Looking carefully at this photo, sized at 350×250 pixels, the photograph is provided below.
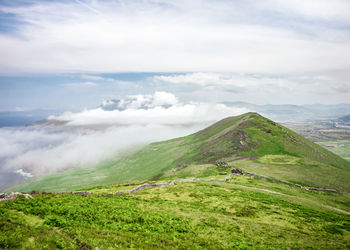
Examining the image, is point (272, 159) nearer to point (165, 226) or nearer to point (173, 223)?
point (173, 223)

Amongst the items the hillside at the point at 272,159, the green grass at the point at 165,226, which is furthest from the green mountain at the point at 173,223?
the hillside at the point at 272,159

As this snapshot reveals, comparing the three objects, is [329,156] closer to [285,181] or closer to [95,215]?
[285,181]

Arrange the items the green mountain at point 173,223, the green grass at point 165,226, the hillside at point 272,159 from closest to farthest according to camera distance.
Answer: the green grass at point 165,226
the green mountain at point 173,223
the hillside at point 272,159

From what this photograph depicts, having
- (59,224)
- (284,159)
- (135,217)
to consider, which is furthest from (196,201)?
(284,159)

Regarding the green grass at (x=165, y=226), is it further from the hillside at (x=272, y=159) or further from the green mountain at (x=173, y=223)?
the hillside at (x=272, y=159)

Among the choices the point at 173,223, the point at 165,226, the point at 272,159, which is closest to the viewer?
the point at 165,226

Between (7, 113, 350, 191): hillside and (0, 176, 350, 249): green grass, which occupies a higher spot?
(0, 176, 350, 249): green grass

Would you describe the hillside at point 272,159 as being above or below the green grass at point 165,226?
below

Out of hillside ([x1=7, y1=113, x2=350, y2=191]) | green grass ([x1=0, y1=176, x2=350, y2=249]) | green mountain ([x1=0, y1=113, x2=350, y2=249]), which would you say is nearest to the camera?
green grass ([x1=0, y1=176, x2=350, y2=249])

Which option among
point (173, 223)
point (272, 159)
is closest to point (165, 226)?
point (173, 223)

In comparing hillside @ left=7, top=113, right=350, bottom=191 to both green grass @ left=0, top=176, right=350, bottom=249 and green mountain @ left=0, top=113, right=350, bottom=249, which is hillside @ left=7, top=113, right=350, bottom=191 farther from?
green grass @ left=0, top=176, right=350, bottom=249

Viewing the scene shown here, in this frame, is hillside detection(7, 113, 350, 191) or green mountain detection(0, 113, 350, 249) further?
hillside detection(7, 113, 350, 191)

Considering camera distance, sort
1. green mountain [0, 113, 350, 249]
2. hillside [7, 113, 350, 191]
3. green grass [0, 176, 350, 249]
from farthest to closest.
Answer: hillside [7, 113, 350, 191]
green mountain [0, 113, 350, 249]
green grass [0, 176, 350, 249]

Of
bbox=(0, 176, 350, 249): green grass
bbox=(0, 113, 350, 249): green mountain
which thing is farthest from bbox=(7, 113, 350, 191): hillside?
bbox=(0, 176, 350, 249): green grass
